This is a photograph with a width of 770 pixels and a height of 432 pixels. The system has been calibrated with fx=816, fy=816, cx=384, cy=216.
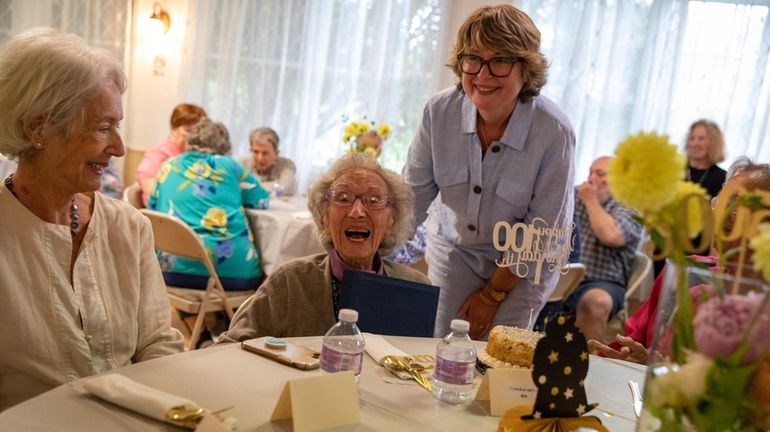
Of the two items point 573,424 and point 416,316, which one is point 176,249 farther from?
point 573,424

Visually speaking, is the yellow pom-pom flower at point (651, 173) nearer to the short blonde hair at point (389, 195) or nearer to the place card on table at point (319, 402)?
the place card on table at point (319, 402)

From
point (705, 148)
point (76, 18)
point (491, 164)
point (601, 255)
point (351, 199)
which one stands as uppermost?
point (76, 18)

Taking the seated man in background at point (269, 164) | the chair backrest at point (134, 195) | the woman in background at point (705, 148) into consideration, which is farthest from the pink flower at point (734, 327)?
the seated man in background at point (269, 164)

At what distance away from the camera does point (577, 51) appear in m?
6.24

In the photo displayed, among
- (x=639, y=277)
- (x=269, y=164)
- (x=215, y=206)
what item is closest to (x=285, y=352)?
(x=215, y=206)

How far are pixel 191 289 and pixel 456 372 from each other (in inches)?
110

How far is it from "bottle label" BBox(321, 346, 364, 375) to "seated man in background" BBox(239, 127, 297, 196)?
4.25 meters

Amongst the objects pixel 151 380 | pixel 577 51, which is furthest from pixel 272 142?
pixel 151 380

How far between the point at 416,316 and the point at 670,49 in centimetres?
473

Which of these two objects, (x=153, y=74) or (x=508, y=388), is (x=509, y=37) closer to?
(x=508, y=388)

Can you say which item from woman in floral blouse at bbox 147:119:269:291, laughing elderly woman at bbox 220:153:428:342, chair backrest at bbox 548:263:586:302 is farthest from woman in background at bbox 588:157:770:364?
woman in floral blouse at bbox 147:119:269:291

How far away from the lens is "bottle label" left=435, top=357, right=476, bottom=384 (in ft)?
5.20

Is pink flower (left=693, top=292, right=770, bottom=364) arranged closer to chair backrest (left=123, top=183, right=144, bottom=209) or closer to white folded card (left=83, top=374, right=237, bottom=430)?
white folded card (left=83, top=374, right=237, bottom=430)

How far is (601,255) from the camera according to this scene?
4699mm
